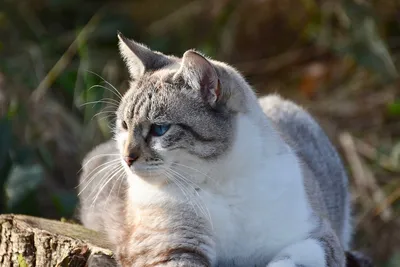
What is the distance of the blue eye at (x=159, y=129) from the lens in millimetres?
2889

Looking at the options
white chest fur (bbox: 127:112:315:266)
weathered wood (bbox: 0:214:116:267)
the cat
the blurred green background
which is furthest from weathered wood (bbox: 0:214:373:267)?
the blurred green background

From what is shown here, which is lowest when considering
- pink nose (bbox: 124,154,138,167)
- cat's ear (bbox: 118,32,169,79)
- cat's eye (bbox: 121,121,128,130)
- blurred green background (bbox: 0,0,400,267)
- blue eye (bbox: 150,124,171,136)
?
blurred green background (bbox: 0,0,400,267)

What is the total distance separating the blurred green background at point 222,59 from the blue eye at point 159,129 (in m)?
1.85

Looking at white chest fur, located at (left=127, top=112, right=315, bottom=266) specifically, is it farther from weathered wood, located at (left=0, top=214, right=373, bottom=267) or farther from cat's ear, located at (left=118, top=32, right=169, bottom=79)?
cat's ear, located at (left=118, top=32, right=169, bottom=79)

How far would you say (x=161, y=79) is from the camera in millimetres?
3035

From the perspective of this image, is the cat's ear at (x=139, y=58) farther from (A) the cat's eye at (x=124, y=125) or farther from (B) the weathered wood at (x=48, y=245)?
(B) the weathered wood at (x=48, y=245)

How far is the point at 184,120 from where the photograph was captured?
2900 millimetres

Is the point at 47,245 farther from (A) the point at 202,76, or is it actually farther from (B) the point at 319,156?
(B) the point at 319,156

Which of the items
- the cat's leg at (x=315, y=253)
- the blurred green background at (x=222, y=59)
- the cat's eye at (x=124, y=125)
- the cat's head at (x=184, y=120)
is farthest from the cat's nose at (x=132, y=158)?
the blurred green background at (x=222, y=59)

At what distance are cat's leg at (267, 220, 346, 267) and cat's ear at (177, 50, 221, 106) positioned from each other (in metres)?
0.68

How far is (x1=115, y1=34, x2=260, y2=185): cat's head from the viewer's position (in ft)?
9.40

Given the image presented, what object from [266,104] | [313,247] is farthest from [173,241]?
[266,104]

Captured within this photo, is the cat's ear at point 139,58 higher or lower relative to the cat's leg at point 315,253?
higher

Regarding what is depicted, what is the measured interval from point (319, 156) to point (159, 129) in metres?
1.60
